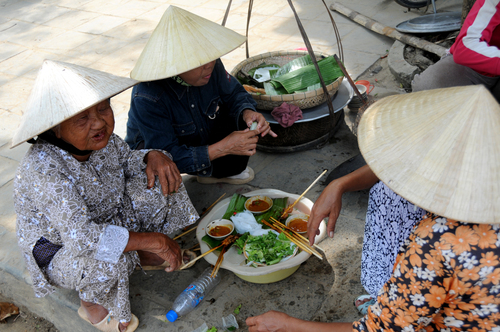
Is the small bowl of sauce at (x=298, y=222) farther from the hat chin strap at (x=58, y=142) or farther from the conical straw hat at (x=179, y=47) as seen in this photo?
the hat chin strap at (x=58, y=142)

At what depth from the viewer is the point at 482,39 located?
108 inches

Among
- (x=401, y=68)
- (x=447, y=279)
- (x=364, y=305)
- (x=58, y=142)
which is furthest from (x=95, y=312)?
(x=401, y=68)

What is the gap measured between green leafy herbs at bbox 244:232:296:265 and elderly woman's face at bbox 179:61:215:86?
1065mm

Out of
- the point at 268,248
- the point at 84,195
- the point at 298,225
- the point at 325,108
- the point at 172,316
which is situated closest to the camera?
the point at 84,195

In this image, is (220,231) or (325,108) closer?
(220,231)

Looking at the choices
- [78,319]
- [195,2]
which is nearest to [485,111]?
[78,319]

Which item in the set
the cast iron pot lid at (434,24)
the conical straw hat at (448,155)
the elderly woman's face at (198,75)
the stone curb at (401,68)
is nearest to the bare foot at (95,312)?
the elderly woman's face at (198,75)

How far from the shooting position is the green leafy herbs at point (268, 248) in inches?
93.0

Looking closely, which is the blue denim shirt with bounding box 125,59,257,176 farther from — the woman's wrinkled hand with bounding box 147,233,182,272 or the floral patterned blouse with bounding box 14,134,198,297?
the woman's wrinkled hand with bounding box 147,233,182,272

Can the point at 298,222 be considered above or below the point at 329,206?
below

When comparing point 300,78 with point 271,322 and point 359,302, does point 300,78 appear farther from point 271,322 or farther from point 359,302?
point 271,322

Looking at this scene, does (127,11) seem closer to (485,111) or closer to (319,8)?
(319,8)

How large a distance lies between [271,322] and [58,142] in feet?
4.45

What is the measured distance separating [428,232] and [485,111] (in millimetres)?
389
